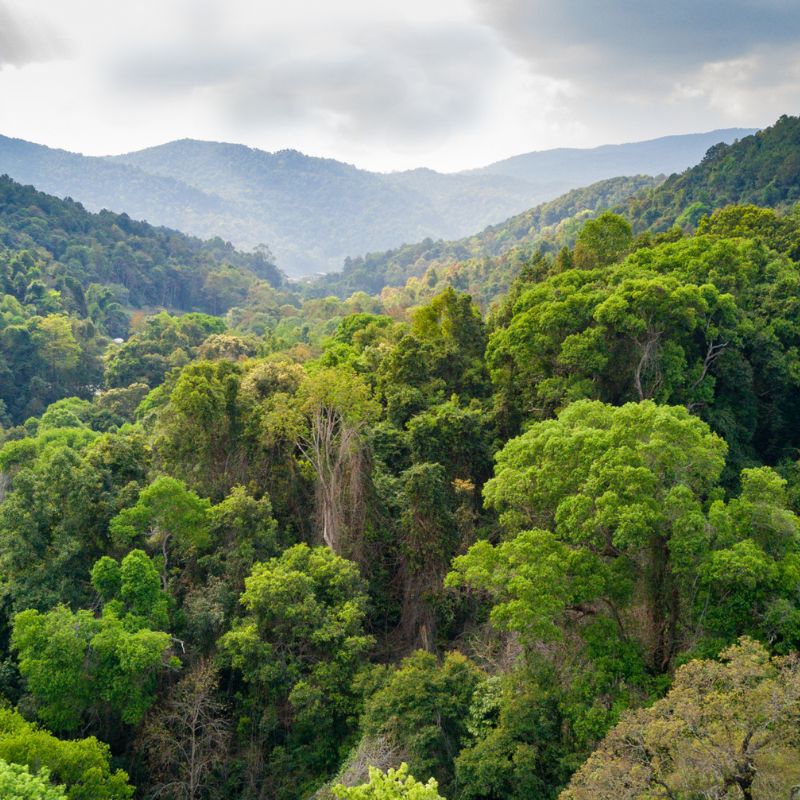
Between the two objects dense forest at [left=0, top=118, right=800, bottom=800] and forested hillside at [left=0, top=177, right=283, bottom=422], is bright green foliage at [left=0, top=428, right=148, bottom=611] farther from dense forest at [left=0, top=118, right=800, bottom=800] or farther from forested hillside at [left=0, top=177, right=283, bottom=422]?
forested hillside at [left=0, top=177, right=283, bottom=422]

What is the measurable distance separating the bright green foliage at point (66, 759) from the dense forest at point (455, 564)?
43 mm

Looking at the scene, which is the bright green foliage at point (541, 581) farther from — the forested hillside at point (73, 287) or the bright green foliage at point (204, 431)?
the forested hillside at point (73, 287)

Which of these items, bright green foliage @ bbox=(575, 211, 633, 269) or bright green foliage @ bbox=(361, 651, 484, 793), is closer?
bright green foliage @ bbox=(361, 651, 484, 793)

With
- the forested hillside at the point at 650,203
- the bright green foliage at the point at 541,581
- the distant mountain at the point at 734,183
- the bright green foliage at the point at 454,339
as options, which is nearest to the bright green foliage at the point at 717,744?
the bright green foliage at the point at 541,581

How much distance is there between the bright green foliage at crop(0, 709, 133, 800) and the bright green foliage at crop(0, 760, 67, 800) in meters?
0.90

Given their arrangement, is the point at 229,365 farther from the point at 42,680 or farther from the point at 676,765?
the point at 676,765

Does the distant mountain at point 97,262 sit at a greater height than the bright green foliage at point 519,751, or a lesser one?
greater

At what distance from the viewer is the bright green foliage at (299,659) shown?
45.0 feet

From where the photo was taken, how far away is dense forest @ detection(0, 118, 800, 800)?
10.5 meters

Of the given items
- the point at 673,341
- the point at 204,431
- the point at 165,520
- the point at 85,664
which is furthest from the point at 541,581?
the point at 204,431

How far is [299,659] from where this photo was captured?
14.3m

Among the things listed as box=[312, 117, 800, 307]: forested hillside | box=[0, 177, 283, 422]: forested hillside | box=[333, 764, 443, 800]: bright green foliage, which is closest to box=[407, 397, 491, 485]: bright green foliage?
box=[312, 117, 800, 307]: forested hillside

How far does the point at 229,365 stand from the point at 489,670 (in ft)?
36.4

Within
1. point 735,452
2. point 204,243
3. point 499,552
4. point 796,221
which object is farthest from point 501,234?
point 499,552
